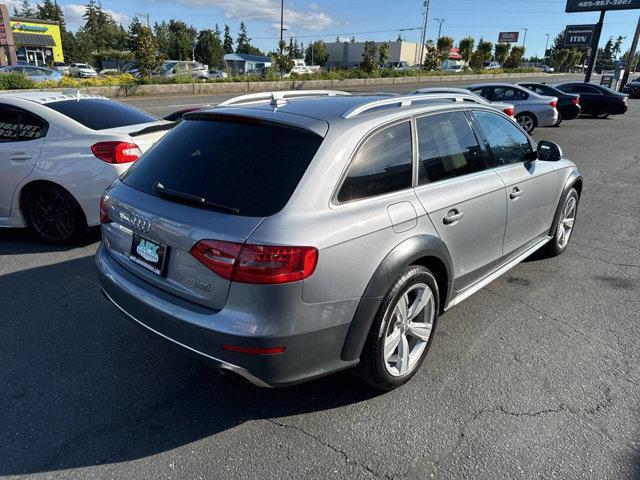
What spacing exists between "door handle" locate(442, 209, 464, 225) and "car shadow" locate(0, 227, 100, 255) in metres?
3.83

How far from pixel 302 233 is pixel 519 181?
2339 mm

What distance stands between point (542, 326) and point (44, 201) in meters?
4.89

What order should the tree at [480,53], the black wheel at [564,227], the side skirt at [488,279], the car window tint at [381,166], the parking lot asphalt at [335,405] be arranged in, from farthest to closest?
1. the tree at [480,53]
2. the black wheel at [564,227]
3. the side skirt at [488,279]
4. the car window tint at [381,166]
5. the parking lot asphalt at [335,405]

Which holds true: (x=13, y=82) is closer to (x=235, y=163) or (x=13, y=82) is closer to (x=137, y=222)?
(x=137, y=222)

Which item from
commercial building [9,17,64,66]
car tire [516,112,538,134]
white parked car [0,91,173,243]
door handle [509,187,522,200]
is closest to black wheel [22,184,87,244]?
white parked car [0,91,173,243]

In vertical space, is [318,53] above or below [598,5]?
below

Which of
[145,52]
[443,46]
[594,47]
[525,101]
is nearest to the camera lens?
[525,101]

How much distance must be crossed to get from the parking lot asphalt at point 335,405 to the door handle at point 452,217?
0.94 m

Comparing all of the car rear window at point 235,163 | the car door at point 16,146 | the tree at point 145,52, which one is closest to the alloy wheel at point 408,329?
the car rear window at point 235,163

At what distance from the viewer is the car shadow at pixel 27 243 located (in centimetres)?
498

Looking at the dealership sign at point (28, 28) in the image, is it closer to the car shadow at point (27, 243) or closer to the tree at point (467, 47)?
the tree at point (467, 47)

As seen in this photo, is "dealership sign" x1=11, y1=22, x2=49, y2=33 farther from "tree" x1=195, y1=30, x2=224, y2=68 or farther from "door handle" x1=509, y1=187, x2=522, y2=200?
"door handle" x1=509, y1=187, x2=522, y2=200

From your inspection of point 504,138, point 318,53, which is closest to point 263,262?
point 504,138

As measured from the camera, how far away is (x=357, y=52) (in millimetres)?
98062
